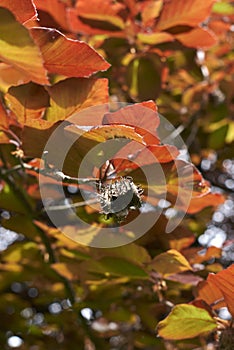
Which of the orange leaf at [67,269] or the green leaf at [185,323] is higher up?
the green leaf at [185,323]

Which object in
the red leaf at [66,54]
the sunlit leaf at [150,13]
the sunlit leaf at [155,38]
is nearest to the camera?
the red leaf at [66,54]

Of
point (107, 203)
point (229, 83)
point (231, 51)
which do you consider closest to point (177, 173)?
point (107, 203)

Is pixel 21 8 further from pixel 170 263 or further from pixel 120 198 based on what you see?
pixel 170 263

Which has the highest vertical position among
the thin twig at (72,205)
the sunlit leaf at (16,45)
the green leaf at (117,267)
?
the sunlit leaf at (16,45)

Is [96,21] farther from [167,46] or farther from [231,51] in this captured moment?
[231,51]

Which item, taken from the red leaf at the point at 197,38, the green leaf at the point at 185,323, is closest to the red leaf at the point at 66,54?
the green leaf at the point at 185,323

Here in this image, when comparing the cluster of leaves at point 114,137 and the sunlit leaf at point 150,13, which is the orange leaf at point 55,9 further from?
the sunlit leaf at point 150,13

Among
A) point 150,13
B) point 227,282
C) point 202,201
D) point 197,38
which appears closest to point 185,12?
point 197,38

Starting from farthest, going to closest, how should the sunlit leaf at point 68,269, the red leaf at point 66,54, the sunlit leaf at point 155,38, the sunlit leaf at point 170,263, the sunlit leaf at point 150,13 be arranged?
the sunlit leaf at point 150,13
the sunlit leaf at point 155,38
the sunlit leaf at point 68,269
the sunlit leaf at point 170,263
the red leaf at point 66,54
